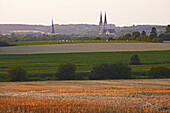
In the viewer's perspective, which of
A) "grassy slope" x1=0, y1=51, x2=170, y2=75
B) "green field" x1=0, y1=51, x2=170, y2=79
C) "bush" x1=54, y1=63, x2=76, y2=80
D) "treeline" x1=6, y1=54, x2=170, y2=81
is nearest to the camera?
"treeline" x1=6, y1=54, x2=170, y2=81

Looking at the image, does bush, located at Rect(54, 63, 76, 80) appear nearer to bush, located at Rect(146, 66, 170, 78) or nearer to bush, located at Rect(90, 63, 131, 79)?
bush, located at Rect(90, 63, 131, 79)

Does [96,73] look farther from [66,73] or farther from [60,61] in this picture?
[60,61]

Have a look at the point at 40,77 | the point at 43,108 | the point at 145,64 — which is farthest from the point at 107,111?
the point at 145,64

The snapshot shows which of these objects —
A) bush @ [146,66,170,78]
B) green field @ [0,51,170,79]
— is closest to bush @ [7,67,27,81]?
green field @ [0,51,170,79]

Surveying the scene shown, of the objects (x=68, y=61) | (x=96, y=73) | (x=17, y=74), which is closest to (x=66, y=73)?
(x=96, y=73)

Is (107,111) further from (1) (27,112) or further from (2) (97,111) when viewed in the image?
(1) (27,112)

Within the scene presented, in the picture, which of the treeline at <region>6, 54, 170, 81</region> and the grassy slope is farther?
the grassy slope

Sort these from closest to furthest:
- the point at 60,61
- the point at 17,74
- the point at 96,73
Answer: the point at 17,74 → the point at 96,73 → the point at 60,61
